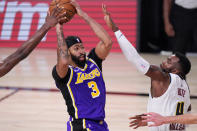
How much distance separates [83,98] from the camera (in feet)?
15.4

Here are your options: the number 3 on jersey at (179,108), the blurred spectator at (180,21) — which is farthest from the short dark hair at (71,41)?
the blurred spectator at (180,21)

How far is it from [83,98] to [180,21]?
3.65m

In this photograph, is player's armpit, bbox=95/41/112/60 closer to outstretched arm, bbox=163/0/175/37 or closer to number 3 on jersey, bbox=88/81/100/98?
number 3 on jersey, bbox=88/81/100/98

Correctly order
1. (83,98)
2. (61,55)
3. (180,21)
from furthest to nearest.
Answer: (180,21), (83,98), (61,55)

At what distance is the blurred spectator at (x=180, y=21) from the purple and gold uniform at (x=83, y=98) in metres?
3.23

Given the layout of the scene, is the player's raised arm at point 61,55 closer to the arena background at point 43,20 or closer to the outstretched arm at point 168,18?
the outstretched arm at point 168,18

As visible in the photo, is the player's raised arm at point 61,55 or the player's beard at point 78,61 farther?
the player's beard at point 78,61

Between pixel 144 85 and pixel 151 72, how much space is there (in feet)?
14.2

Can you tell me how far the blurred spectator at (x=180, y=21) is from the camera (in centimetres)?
765

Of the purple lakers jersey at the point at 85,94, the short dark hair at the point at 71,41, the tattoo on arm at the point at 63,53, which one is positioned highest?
the short dark hair at the point at 71,41

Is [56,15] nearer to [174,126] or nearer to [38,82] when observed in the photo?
[174,126]

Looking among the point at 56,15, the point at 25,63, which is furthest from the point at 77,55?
the point at 25,63

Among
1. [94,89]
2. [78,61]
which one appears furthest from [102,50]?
[94,89]

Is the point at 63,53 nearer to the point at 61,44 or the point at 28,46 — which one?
the point at 61,44
